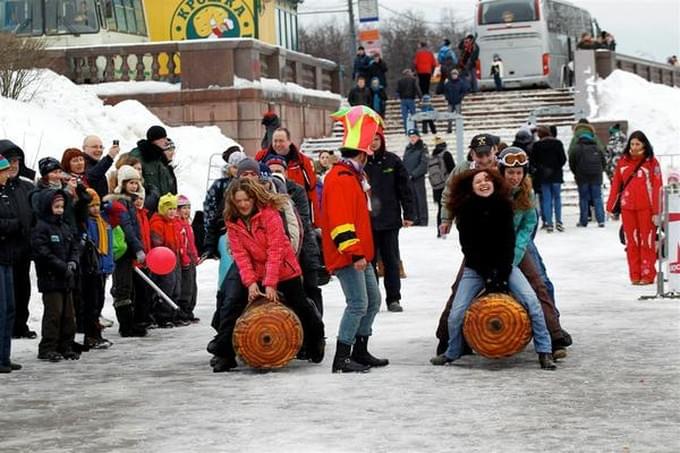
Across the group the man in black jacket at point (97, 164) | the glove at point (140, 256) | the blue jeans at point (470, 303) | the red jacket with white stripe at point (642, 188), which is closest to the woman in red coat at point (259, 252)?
the blue jeans at point (470, 303)

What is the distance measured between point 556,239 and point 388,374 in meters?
14.4

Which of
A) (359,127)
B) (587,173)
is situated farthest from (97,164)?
(587,173)

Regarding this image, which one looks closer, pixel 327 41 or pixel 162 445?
pixel 162 445

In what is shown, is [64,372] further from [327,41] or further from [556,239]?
[327,41]

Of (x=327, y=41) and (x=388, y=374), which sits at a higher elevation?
(x=327, y=41)

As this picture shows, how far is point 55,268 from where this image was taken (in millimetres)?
12531

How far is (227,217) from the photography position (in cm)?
1145

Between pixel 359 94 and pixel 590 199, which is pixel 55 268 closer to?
pixel 590 199

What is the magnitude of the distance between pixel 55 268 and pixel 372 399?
3.64 meters

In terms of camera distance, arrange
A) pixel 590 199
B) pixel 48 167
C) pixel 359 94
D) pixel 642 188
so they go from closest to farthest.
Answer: pixel 48 167 → pixel 642 188 → pixel 590 199 → pixel 359 94

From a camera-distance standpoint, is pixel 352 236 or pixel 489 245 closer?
pixel 352 236

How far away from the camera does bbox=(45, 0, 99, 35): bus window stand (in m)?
40.6

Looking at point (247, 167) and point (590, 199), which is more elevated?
point (247, 167)

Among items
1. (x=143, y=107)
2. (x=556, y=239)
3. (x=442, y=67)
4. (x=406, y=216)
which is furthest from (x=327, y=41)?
(x=406, y=216)
